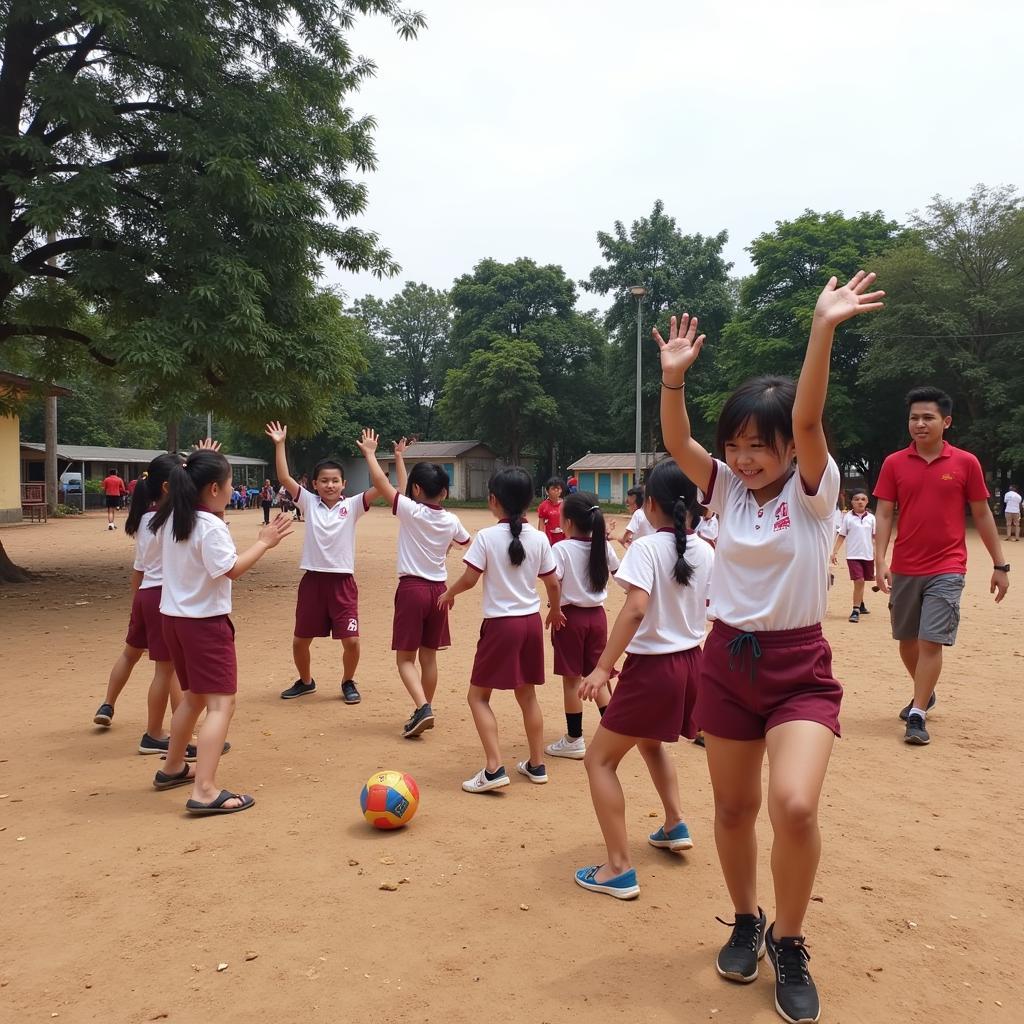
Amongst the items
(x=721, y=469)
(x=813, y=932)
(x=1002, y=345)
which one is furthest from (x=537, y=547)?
(x=1002, y=345)

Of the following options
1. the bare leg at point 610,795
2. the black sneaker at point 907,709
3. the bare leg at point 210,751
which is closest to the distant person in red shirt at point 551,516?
the black sneaker at point 907,709

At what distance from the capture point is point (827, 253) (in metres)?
35.6

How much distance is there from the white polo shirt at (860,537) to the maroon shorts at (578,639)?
7.05 m

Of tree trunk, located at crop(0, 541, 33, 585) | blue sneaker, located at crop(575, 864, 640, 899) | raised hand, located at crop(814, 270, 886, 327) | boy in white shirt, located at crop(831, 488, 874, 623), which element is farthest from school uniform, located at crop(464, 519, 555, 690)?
tree trunk, located at crop(0, 541, 33, 585)

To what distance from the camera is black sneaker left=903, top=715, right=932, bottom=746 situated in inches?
217

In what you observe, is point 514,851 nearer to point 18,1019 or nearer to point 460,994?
point 460,994

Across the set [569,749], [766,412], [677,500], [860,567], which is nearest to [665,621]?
[677,500]

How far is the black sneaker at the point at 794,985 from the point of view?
8.41ft

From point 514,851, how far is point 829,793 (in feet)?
6.34

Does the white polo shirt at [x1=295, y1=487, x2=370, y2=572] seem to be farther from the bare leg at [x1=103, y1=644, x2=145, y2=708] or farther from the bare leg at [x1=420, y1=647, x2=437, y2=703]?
the bare leg at [x1=103, y1=644, x2=145, y2=708]

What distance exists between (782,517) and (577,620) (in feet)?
8.50

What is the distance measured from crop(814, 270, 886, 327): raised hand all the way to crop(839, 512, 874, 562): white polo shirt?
360 inches

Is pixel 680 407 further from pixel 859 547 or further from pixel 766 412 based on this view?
pixel 859 547

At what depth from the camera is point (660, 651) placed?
3.49 metres
